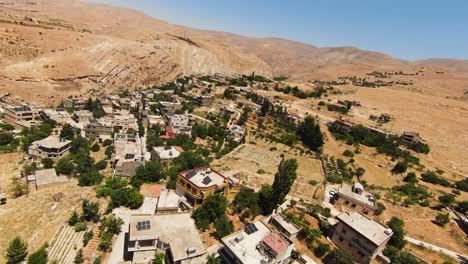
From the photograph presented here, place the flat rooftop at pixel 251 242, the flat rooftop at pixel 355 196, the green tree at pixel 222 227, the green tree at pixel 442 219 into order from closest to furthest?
1. the flat rooftop at pixel 251 242
2. the green tree at pixel 222 227
3. the green tree at pixel 442 219
4. the flat rooftop at pixel 355 196

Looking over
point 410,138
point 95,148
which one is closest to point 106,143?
point 95,148

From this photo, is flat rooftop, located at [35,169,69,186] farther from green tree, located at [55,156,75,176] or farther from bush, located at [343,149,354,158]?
bush, located at [343,149,354,158]

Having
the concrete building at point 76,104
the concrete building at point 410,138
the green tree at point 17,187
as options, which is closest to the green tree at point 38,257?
the green tree at point 17,187

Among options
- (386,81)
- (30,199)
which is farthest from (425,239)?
(386,81)

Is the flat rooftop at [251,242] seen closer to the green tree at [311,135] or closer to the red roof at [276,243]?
the red roof at [276,243]

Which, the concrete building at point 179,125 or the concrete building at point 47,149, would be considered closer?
the concrete building at point 47,149

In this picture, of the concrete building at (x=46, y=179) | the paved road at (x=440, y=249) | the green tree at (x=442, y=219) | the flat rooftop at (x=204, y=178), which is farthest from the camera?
the concrete building at (x=46, y=179)

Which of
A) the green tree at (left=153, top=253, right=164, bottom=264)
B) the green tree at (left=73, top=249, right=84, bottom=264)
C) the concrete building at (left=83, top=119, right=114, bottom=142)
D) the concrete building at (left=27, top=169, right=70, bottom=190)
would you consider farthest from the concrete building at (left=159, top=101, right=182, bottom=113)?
the green tree at (left=153, top=253, right=164, bottom=264)

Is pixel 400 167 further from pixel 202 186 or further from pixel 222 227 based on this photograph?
pixel 202 186
